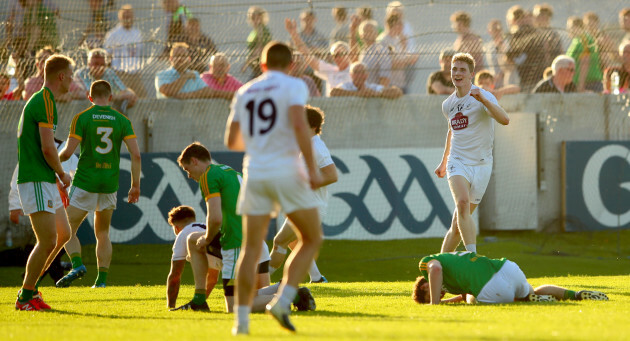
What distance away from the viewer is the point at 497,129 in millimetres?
16688

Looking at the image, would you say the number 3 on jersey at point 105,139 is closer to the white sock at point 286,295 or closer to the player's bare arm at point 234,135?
the player's bare arm at point 234,135

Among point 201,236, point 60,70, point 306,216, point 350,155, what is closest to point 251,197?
point 306,216

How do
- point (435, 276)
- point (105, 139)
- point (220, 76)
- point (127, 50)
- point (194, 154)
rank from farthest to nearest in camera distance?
point (220, 76), point (127, 50), point (105, 139), point (435, 276), point (194, 154)

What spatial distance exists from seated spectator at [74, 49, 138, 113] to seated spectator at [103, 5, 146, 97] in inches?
7.9

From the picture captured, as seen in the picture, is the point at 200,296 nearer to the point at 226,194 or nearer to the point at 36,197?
the point at 226,194

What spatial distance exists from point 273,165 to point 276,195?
197 mm

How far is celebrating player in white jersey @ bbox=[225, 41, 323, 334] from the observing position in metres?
6.19

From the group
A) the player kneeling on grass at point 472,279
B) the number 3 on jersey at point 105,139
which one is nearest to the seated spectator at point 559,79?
the number 3 on jersey at point 105,139

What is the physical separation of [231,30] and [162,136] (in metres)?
2.16

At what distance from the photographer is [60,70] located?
352 inches

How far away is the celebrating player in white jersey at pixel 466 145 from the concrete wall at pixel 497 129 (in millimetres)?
5822

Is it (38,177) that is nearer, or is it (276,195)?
(276,195)

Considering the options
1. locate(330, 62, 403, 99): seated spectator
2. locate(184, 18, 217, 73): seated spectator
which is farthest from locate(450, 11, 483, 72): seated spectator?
locate(184, 18, 217, 73): seated spectator

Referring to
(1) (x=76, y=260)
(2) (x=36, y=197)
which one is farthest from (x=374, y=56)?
(2) (x=36, y=197)
